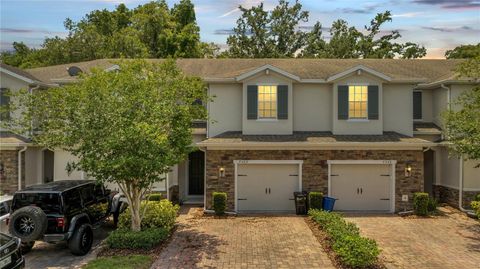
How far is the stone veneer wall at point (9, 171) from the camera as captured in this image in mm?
17797

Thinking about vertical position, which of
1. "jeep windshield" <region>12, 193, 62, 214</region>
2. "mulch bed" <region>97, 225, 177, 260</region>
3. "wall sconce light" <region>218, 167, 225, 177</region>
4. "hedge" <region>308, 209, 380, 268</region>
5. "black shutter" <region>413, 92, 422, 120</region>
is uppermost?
"black shutter" <region>413, 92, 422, 120</region>

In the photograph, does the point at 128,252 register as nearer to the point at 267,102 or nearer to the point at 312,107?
the point at 267,102

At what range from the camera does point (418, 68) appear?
22.4 m

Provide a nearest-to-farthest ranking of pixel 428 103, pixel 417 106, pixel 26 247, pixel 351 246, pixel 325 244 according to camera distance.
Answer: pixel 351 246 → pixel 26 247 → pixel 325 244 → pixel 428 103 → pixel 417 106

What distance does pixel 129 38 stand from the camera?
113ft

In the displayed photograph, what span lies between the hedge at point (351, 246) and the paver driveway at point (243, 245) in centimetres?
49

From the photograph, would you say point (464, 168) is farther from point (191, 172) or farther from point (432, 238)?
point (191, 172)

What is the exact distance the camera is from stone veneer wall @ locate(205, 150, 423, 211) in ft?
55.6

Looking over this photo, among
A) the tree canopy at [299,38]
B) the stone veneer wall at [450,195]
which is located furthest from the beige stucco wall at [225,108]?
the tree canopy at [299,38]

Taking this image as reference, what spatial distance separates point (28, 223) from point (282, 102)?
36.8 ft

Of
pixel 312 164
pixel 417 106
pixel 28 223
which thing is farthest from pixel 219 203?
pixel 417 106

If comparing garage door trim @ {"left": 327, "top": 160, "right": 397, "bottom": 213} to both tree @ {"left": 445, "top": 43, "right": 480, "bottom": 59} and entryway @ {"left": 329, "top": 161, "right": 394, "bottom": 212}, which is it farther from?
tree @ {"left": 445, "top": 43, "right": 480, "bottom": 59}

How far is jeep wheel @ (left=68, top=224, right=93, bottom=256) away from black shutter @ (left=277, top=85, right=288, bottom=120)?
9.53 metres

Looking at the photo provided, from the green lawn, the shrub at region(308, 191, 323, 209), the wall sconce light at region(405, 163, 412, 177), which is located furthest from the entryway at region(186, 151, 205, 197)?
the wall sconce light at region(405, 163, 412, 177)
